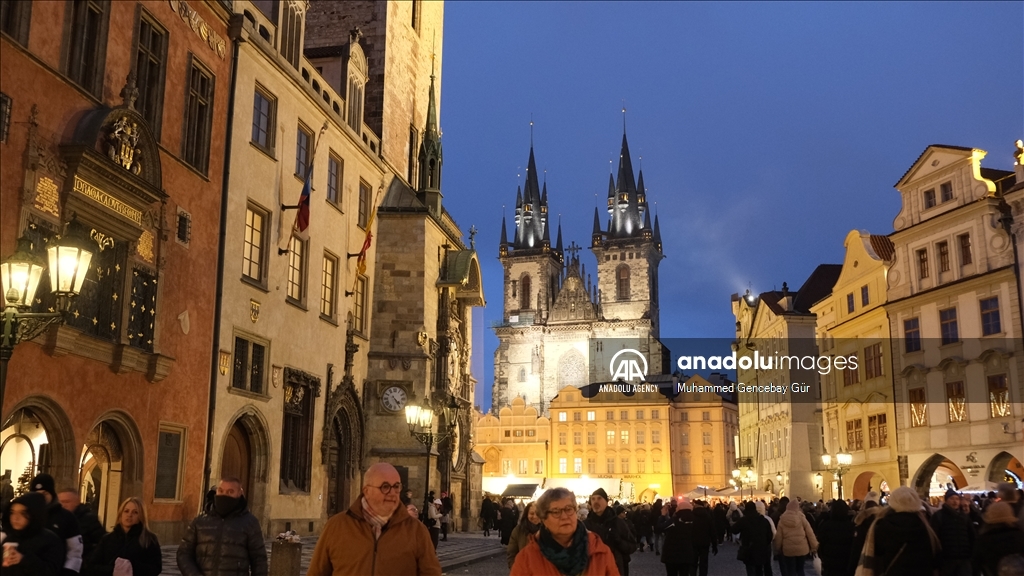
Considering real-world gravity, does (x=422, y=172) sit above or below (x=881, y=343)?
above

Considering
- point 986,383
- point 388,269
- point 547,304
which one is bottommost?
point 986,383

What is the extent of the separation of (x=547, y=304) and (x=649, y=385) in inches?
1094

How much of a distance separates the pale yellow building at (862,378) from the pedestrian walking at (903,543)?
30.3 m

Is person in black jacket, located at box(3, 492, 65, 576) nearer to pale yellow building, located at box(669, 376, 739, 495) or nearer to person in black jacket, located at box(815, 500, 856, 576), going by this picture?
person in black jacket, located at box(815, 500, 856, 576)

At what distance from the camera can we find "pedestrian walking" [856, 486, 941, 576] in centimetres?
814

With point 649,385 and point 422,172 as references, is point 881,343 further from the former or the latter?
point 649,385

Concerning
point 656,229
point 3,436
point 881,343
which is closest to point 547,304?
point 656,229

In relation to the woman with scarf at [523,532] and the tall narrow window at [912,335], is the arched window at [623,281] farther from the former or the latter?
the woman with scarf at [523,532]

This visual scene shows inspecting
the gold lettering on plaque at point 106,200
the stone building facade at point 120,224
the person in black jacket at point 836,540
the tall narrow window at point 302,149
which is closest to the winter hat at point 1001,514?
the person in black jacket at point 836,540

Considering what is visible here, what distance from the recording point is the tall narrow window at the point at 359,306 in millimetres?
26734

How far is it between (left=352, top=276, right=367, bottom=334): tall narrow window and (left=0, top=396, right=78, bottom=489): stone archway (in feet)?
40.0

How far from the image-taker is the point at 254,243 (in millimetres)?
21203

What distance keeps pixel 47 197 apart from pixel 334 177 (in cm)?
1208

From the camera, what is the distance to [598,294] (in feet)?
394
